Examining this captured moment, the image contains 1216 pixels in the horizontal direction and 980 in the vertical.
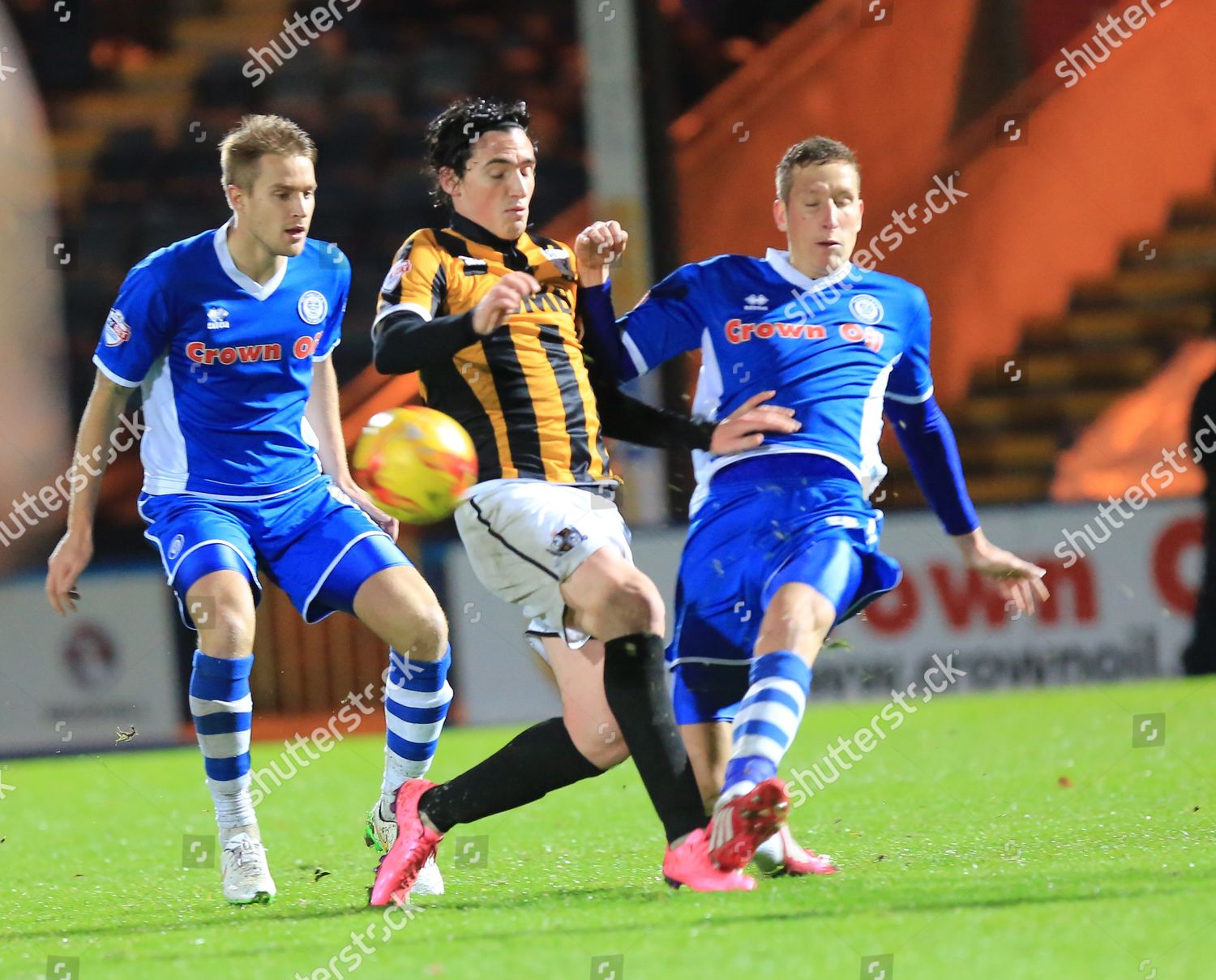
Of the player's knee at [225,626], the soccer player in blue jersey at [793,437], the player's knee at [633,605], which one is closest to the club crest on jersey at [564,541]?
the player's knee at [633,605]

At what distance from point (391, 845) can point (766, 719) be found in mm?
1117

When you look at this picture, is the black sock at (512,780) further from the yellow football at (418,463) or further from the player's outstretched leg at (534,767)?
the yellow football at (418,463)

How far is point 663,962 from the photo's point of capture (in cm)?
316

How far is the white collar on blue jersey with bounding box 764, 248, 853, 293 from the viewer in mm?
4336

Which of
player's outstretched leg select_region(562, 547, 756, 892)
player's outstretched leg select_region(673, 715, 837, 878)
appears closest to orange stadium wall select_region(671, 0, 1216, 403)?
player's outstretched leg select_region(673, 715, 837, 878)

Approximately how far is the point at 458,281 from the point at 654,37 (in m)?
7.30

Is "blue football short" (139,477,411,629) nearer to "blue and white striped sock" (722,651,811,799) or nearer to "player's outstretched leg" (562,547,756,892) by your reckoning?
"player's outstretched leg" (562,547,756,892)

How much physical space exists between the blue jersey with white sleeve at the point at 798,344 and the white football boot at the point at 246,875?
1.37 meters

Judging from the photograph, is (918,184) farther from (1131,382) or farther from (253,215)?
(253,215)

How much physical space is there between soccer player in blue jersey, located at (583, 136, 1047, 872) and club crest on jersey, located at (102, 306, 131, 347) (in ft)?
3.83

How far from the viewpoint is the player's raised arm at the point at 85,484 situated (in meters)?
4.36

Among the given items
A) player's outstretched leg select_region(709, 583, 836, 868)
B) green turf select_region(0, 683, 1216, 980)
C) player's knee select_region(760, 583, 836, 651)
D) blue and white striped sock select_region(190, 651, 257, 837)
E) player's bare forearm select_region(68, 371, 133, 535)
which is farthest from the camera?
player's bare forearm select_region(68, 371, 133, 535)

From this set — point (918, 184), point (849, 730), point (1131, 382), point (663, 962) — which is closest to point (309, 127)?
point (918, 184)

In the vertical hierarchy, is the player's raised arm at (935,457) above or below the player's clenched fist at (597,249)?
below
